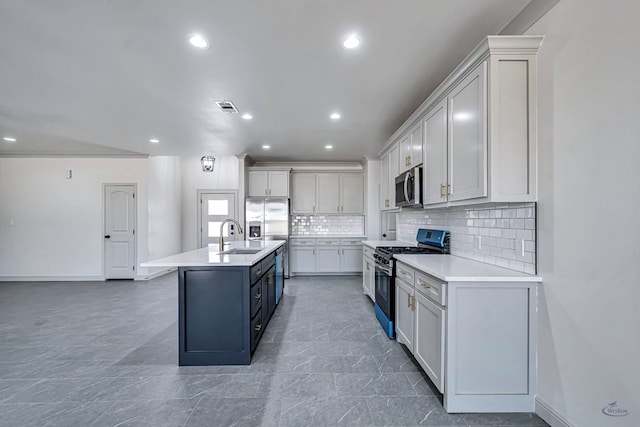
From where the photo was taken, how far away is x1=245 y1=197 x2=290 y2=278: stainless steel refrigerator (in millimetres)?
5680

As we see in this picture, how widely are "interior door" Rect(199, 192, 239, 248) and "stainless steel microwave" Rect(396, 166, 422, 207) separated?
4.92m

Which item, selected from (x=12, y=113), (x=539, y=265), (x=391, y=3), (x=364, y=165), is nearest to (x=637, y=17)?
(x=391, y=3)

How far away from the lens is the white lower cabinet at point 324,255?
5.96m

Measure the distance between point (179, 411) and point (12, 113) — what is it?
4.39 meters

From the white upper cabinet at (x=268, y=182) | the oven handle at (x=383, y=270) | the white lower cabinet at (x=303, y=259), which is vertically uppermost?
the white upper cabinet at (x=268, y=182)

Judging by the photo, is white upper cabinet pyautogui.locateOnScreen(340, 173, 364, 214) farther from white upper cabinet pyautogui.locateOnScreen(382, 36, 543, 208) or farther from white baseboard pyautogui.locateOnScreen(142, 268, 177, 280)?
white baseboard pyautogui.locateOnScreen(142, 268, 177, 280)

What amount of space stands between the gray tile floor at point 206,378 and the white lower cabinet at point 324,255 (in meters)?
2.20

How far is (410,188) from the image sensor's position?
9.97 feet

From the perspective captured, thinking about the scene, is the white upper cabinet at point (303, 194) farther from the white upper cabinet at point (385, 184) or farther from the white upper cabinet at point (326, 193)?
the white upper cabinet at point (385, 184)

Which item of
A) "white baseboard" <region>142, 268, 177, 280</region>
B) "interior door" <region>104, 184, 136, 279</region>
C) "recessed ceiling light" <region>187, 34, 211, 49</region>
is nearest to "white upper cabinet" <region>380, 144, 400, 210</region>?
"recessed ceiling light" <region>187, 34, 211, 49</region>

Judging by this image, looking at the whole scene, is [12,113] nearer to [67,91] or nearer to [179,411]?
[67,91]

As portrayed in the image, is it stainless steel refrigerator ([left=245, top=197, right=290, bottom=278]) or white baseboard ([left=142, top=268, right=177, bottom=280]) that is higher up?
stainless steel refrigerator ([left=245, top=197, right=290, bottom=278])

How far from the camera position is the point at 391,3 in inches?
67.1

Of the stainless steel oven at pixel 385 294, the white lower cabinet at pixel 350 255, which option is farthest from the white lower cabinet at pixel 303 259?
the stainless steel oven at pixel 385 294
